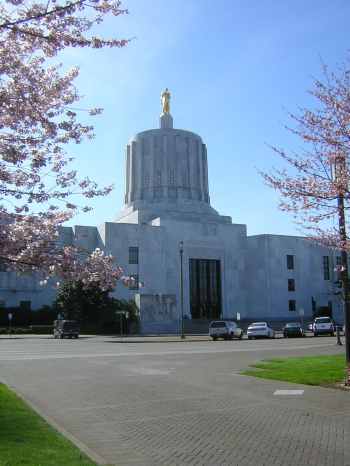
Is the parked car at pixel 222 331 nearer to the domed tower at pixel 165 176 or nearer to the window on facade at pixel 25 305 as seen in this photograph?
the domed tower at pixel 165 176

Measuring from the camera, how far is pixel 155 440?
346 inches

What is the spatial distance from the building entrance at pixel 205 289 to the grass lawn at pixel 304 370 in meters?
55.2

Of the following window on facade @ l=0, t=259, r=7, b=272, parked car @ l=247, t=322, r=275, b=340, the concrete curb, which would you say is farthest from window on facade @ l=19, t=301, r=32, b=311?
window on facade @ l=0, t=259, r=7, b=272

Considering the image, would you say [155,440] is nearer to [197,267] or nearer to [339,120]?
[339,120]

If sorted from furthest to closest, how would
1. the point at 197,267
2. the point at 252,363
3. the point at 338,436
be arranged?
the point at 197,267
the point at 252,363
the point at 338,436

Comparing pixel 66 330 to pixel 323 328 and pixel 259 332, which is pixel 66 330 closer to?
pixel 259 332

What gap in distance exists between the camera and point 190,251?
76.6 m

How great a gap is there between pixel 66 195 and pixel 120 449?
4.58 m

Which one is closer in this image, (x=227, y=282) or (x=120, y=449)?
(x=120, y=449)

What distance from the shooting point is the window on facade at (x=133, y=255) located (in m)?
73.0

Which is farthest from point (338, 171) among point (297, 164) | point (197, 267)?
point (197, 267)

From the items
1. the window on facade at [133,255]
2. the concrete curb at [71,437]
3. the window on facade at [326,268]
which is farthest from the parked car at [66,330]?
the window on facade at [326,268]

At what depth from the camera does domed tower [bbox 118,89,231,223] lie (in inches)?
3108

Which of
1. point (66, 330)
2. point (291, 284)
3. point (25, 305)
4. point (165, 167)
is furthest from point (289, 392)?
point (291, 284)
